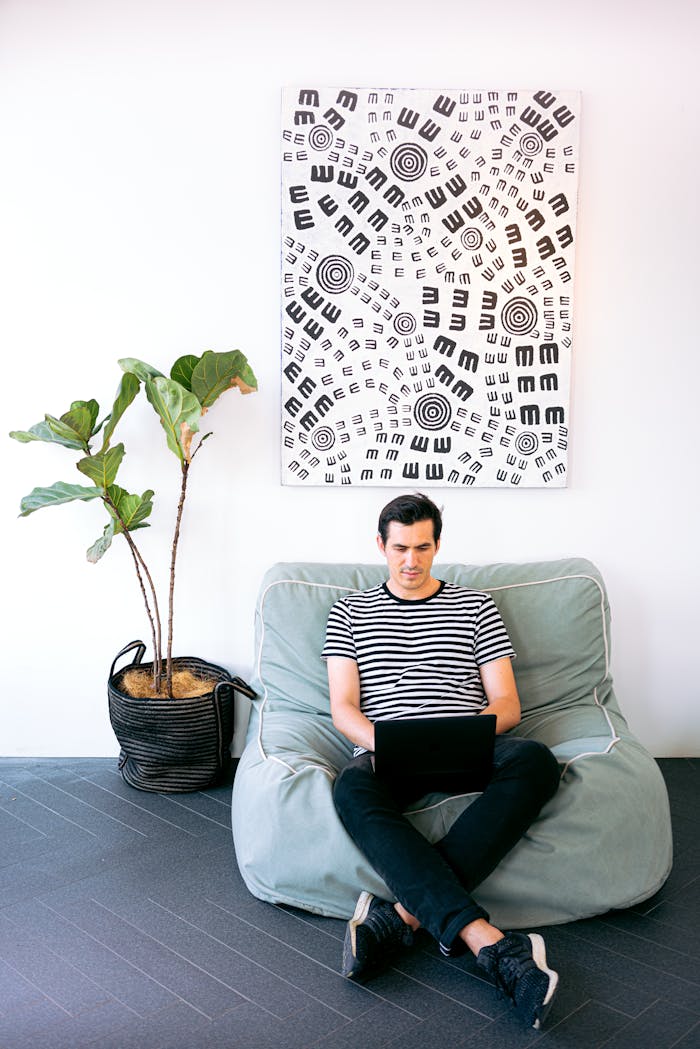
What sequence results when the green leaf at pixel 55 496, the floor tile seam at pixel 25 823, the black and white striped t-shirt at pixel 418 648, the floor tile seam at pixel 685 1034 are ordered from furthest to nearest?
1. the green leaf at pixel 55 496
2. the floor tile seam at pixel 25 823
3. the black and white striped t-shirt at pixel 418 648
4. the floor tile seam at pixel 685 1034

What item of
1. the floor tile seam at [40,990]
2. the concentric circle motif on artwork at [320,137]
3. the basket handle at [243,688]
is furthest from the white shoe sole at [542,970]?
the concentric circle motif on artwork at [320,137]

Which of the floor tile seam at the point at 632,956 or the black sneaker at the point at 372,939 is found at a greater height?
the black sneaker at the point at 372,939

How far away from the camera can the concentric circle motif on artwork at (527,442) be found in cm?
326

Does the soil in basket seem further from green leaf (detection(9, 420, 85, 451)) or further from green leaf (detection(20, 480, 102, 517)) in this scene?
green leaf (detection(9, 420, 85, 451))

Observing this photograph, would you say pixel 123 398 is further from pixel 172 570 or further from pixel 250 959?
pixel 250 959

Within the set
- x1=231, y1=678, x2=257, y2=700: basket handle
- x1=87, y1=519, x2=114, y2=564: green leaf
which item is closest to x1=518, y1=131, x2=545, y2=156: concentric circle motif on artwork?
x1=87, y1=519, x2=114, y2=564: green leaf

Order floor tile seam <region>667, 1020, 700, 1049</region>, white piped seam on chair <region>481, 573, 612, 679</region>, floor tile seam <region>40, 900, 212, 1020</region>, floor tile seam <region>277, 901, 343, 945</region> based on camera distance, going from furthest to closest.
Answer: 1. white piped seam on chair <region>481, 573, 612, 679</region>
2. floor tile seam <region>277, 901, 343, 945</region>
3. floor tile seam <region>40, 900, 212, 1020</region>
4. floor tile seam <region>667, 1020, 700, 1049</region>

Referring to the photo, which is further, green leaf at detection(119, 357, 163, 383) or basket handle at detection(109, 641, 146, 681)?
basket handle at detection(109, 641, 146, 681)

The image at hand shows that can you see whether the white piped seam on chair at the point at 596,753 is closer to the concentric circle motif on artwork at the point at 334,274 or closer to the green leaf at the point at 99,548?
the green leaf at the point at 99,548

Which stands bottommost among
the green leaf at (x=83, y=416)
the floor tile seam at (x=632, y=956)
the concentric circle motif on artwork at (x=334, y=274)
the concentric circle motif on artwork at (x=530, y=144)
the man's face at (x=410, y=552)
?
the floor tile seam at (x=632, y=956)

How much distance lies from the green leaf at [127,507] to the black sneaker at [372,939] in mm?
1407

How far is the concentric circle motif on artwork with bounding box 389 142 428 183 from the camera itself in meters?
3.14

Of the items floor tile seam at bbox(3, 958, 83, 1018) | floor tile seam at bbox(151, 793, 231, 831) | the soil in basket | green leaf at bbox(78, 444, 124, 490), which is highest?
green leaf at bbox(78, 444, 124, 490)

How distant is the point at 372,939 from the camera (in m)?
2.08
